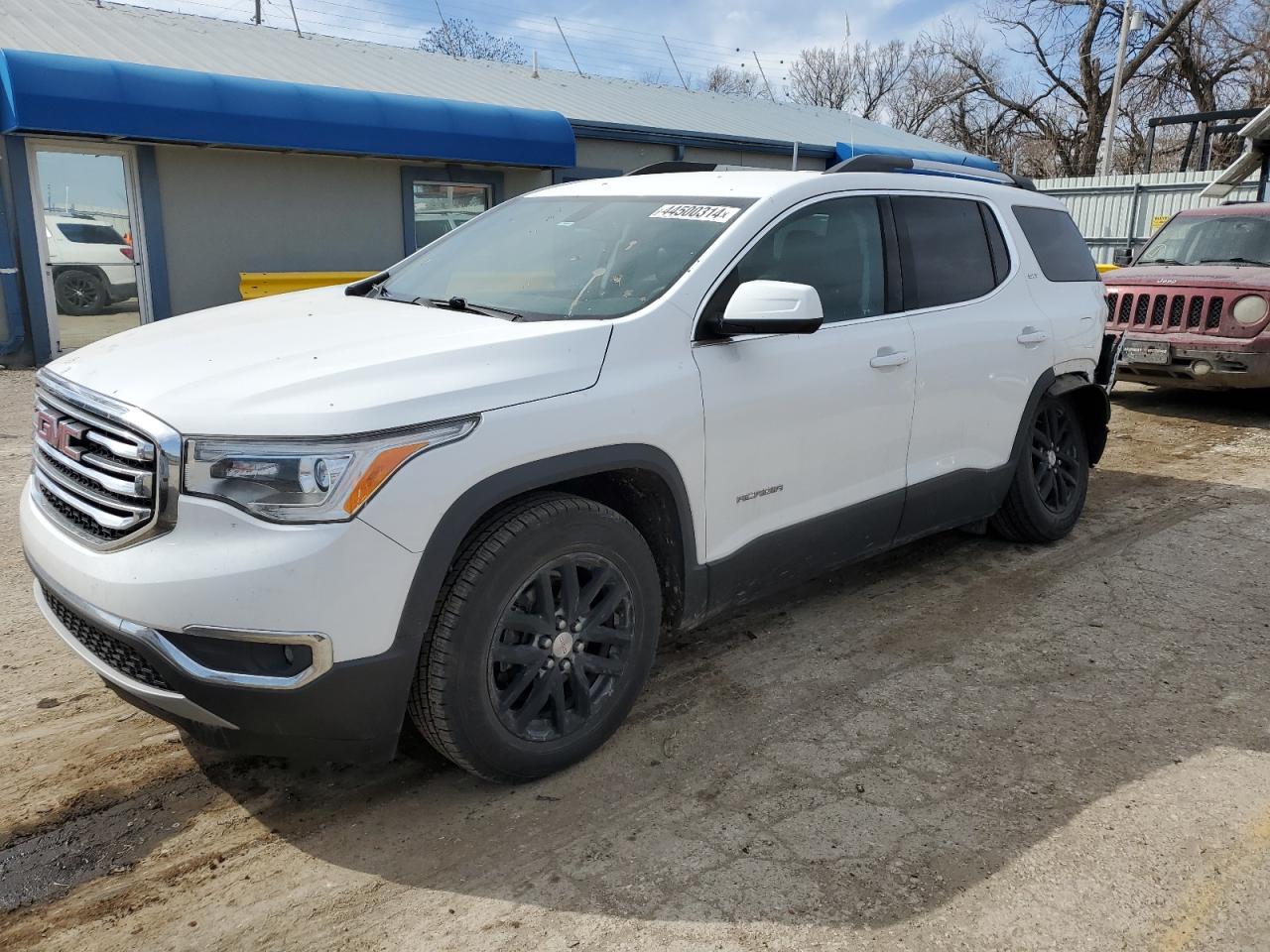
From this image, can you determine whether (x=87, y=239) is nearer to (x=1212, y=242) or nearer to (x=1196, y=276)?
(x=1196, y=276)

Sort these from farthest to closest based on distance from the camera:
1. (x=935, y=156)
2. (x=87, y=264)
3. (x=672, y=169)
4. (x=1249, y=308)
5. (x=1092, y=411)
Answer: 1. (x=935, y=156)
2. (x=87, y=264)
3. (x=1249, y=308)
4. (x=1092, y=411)
5. (x=672, y=169)

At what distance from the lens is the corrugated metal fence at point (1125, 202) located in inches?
775

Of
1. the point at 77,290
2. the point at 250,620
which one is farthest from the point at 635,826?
the point at 77,290

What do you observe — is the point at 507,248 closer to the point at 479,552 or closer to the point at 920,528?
the point at 479,552

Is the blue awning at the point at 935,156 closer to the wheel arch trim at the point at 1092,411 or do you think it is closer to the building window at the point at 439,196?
the building window at the point at 439,196

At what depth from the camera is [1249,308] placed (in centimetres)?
851

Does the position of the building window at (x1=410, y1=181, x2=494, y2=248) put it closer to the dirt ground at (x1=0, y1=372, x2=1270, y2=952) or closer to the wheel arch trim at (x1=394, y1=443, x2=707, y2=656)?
the dirt ground at (x1=0, y1=372, x2=1270, y2=952)

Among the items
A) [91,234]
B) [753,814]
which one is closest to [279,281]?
[91,234]

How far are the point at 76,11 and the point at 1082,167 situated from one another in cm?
3582

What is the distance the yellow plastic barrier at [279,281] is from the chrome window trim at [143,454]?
9.87 m

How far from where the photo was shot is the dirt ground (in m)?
2.51

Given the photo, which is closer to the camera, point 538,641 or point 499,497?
point 499,497

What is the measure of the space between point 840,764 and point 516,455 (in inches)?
58.0

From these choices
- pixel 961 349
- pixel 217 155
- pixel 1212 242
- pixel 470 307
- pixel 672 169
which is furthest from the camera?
pixel 217 155
